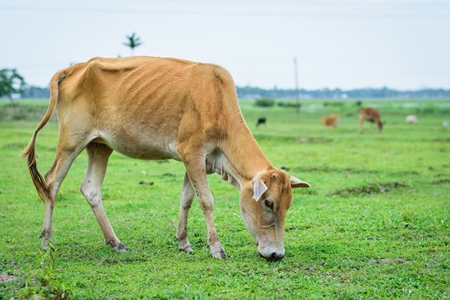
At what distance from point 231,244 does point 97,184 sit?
2.06m

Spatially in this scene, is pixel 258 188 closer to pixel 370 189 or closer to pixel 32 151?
pixel 32 151

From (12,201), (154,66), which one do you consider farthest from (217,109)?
(12,201)

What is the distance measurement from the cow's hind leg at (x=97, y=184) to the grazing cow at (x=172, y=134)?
0.04ft

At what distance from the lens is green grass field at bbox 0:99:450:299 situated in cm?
572

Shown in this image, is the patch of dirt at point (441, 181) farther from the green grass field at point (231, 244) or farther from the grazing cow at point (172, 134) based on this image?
the grazing cow at point (172, 134)

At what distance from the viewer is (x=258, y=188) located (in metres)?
6.43

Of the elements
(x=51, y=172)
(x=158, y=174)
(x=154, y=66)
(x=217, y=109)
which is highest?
(x=154, y=66)

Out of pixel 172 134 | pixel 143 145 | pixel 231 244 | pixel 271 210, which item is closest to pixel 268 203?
pixel 271 210

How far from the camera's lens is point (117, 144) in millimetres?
7738

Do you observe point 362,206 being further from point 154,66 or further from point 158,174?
point 158,174

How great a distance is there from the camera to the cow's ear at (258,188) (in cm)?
636

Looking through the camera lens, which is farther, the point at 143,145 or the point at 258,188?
the point at 143,145

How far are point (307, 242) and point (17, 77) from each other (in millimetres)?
53524

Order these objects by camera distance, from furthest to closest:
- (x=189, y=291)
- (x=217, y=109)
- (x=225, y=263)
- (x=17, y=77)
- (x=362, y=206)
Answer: (x=17, y=77), (x=362, y=206), (x=217, y=109), (x=225, y=263), (x=189, y=291)
